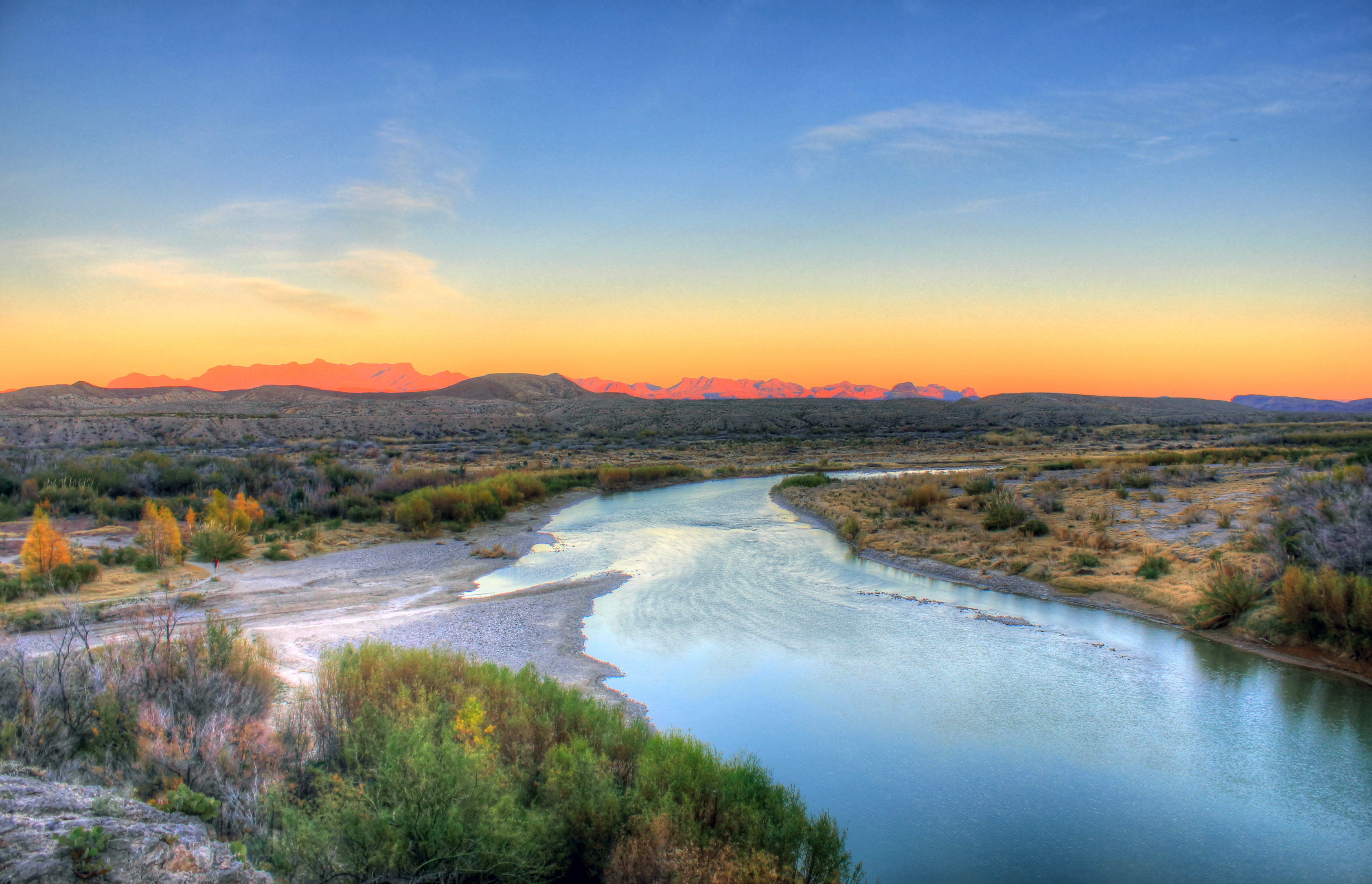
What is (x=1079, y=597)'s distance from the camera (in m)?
12.6

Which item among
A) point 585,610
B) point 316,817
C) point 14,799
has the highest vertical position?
point 14,799

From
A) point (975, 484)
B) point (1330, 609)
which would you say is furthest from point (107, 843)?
point (975, 484)

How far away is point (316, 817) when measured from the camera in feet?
12.9

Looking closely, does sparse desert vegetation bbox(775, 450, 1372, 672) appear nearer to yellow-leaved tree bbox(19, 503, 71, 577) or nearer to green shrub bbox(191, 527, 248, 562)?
green shrub bbox(191, 527, 248, 562)

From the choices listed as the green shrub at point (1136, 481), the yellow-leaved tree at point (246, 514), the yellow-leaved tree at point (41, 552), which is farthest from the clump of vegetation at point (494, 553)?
the green shrub at point (1136, 481)

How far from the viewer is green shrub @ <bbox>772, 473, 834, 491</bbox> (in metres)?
29.0

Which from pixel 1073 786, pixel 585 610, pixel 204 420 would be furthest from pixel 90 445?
pixel 1073 786

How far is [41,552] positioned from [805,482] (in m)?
24.1

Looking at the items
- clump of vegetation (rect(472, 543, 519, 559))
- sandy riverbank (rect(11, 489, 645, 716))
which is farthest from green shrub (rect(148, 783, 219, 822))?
clump of vegetation (rect(472, 543, 519, 559))

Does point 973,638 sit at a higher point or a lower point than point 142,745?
lower

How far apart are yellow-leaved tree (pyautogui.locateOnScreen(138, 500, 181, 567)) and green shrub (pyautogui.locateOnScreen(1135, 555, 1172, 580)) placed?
1790 cm

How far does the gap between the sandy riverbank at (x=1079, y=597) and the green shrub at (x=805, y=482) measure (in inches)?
452

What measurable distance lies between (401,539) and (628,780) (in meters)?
14.5

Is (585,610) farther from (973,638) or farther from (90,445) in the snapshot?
(90,445)
